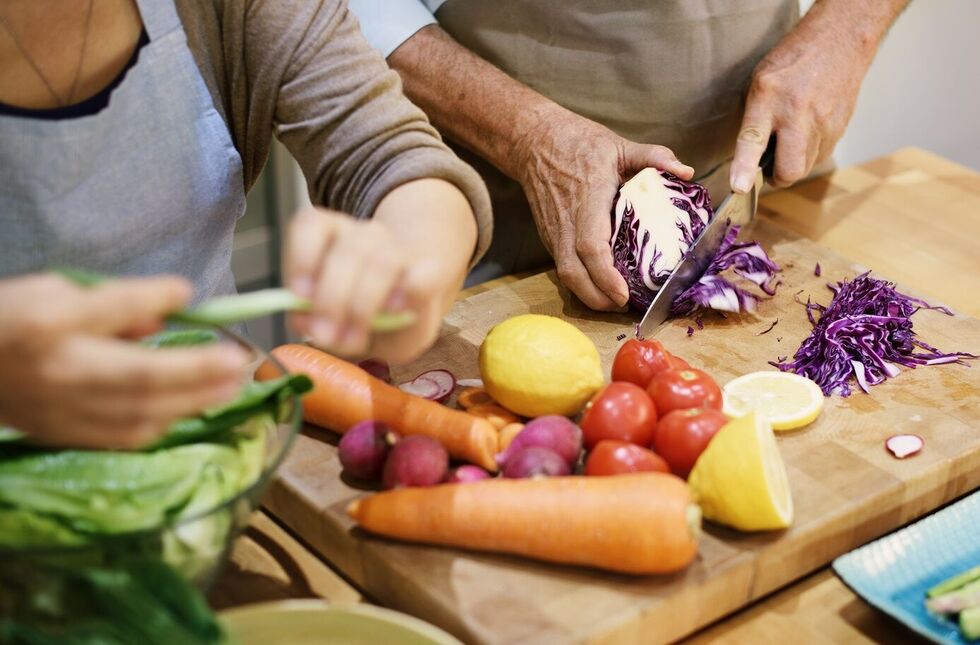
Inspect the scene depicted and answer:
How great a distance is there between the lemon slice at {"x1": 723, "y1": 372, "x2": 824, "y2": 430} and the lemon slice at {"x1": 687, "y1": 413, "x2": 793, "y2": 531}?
8.3 inches

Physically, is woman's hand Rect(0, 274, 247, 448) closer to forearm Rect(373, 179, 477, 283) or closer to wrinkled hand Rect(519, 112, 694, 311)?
forearm Rect(373, 179, 477, 283)

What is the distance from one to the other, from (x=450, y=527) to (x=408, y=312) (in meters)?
0.31

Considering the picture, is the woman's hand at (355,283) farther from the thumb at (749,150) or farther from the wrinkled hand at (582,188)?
the thumb at (749,150)

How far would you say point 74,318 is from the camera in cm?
82

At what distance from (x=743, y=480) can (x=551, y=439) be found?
24cm

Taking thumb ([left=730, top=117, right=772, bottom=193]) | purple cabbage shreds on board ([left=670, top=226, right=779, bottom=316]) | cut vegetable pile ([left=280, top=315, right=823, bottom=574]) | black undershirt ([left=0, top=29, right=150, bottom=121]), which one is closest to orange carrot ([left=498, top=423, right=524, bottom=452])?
cut vegetable pile ([left=280, top=315, right=823, bottom=574])

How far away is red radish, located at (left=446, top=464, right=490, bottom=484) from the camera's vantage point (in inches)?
52.1

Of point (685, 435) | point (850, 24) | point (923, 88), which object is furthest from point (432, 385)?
point (923, 88)

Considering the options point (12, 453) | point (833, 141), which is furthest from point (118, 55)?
point (833, 141)

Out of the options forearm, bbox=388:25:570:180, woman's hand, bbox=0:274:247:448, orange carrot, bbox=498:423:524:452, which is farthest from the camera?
forearm, bbox=388:25:570:180

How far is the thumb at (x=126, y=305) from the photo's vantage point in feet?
2.72

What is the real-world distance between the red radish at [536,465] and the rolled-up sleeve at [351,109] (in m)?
0.31

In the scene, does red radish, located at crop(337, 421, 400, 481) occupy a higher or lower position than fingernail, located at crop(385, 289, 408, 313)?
lower

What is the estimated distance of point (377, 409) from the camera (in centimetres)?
145
